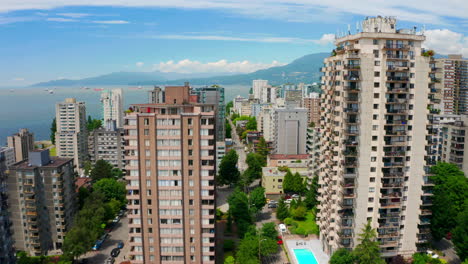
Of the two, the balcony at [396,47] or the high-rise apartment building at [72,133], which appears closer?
the balcony at [396,47]

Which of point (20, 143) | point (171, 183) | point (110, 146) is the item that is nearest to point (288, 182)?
point (171, 183)

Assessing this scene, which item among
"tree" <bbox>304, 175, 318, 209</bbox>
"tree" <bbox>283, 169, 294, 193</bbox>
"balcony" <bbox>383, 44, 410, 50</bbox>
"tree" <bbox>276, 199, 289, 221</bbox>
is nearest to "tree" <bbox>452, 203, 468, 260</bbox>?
"balcony" <bbox>383, 44, 410, 50</bbox>

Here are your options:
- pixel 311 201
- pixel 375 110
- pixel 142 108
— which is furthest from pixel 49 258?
pixel 375 110

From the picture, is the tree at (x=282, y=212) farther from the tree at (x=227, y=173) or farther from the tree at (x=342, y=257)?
the tree at (x=227, y=173)

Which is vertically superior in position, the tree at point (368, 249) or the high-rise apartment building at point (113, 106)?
the high-rise apartment building at point (113, 106)

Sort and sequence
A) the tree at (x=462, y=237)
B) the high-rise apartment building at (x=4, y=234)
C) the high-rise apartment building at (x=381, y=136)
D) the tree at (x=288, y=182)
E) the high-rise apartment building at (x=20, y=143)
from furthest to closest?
the high-rise apartment building at (x=20, y=143) < the tree at (x=288, y=182) < the tree at (x=462, y=237) < the high-rise apartment building at (x=381, y=136) < the high-rise apartment building at (x=4, y=234)

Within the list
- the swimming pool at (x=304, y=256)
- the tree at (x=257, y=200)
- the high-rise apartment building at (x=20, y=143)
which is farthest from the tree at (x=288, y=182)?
the high-rise apartment building at (x=20, y=143)
